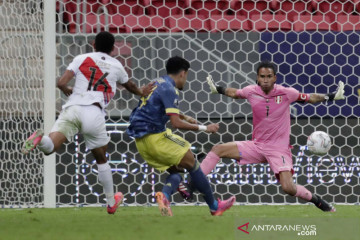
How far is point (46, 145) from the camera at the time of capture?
6.11 meters

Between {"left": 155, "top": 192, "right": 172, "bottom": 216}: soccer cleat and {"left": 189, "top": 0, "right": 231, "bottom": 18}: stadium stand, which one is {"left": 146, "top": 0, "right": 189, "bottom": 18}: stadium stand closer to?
{"left": 189, "top": 0, "right": 231, "bottom": 18}: stadium stand

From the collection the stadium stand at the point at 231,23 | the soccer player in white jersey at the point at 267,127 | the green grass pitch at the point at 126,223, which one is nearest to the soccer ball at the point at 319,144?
the soccer player in white jersey at the point at 267,127

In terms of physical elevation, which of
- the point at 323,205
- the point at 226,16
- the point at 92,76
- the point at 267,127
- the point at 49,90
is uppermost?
the point at 226,16

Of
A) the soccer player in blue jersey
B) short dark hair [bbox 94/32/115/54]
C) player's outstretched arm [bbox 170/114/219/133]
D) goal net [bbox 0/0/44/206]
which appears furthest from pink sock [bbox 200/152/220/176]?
goal net [bbox 0/0/44/206]

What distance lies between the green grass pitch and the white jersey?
0.84 meters

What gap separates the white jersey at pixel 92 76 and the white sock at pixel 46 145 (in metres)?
0.34

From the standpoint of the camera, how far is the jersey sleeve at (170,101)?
6.09m

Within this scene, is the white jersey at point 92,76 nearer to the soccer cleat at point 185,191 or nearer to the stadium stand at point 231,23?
the soccer cleat at point 185,191

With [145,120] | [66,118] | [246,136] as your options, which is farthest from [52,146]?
[246,136]

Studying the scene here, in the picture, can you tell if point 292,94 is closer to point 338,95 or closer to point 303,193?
point 338,95

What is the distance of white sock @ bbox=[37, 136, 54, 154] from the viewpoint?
6.07 metres

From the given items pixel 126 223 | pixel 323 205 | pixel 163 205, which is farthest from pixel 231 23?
pixel 126 223

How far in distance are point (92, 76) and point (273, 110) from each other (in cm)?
149

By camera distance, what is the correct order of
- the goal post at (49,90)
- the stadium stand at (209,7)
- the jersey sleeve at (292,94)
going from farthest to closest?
the stadium stand at (209,7) → the goal post at (49,90) → the jersey sleeve at (292,94)
